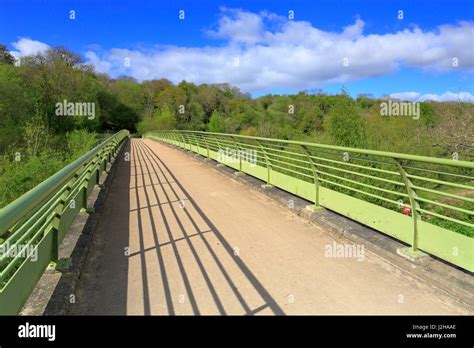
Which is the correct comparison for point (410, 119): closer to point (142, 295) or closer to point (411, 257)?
point (411, 257)

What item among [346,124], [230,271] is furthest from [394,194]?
[346,124]

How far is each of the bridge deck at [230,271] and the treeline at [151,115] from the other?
10.6m

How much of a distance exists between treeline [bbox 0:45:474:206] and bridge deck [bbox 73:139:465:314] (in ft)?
34.7

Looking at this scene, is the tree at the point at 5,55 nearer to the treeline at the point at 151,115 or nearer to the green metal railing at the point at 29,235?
the treeline at the point at 151,115

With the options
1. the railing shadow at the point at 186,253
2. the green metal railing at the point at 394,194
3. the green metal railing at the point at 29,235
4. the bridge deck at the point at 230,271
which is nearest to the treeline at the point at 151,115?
the green metal railing at the point at 394,194

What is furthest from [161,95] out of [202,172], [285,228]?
[285,228]

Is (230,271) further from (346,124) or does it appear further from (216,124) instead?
(216,124)

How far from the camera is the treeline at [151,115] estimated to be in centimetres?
1584

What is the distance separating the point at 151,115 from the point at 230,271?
10303cm

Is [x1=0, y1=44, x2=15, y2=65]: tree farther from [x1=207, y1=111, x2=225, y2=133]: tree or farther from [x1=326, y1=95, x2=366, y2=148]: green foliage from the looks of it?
[x1=326, y1=95, x2=366, y2=148]: green foliage

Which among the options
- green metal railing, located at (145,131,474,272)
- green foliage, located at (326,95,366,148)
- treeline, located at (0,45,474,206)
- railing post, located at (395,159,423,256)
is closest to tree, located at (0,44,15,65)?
treeline, located at (0,45,474,206)
